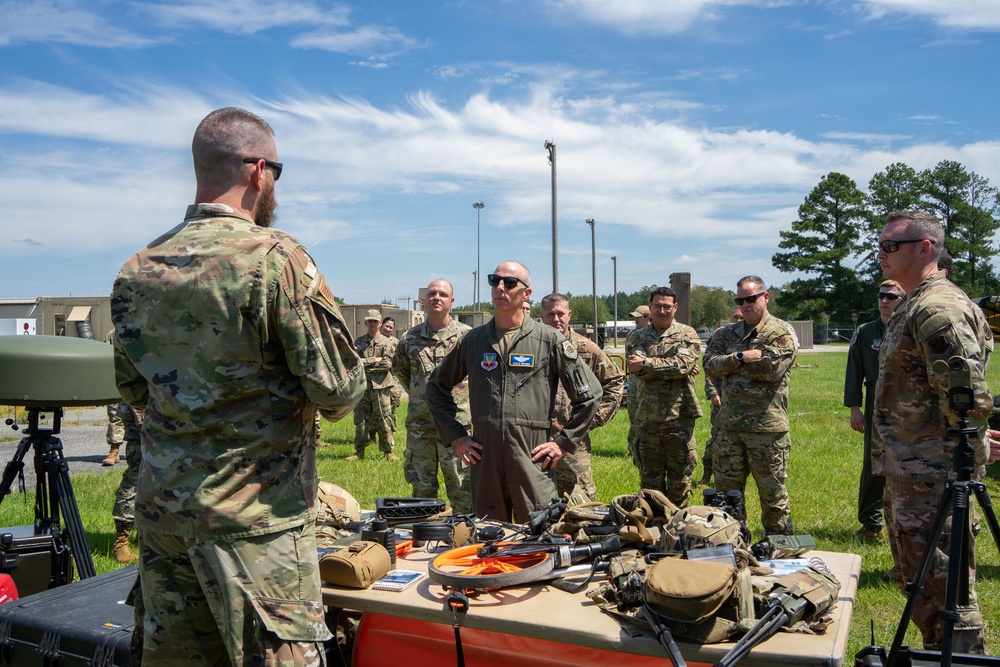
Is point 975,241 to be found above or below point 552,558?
above

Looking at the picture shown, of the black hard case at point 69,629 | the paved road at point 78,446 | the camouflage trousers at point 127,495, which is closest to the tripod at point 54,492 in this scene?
the black hard case at point 69,629

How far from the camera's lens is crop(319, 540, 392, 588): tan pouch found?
311 centimetres

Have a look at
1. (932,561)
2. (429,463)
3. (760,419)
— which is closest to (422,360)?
→ (429,463)

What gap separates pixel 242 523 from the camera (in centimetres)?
232

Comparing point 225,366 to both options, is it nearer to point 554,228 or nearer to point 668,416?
point 668,416

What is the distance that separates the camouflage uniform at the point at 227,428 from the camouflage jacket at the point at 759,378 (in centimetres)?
475

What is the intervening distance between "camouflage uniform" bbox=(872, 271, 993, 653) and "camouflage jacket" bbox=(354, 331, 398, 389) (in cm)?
852

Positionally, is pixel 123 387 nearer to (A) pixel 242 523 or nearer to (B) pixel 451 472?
(A) pixel 242 523

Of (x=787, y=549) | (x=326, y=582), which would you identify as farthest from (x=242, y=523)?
(x=787, y=549)

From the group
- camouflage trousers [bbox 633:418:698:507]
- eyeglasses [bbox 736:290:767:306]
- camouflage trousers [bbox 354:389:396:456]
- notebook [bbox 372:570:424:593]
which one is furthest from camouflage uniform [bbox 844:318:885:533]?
camouflage trousers [bbox 354:389:396:456]

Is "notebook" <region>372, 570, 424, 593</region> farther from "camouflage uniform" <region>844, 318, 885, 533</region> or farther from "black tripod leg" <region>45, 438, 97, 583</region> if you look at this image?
"camouflage uniform" <region>844, 318, 885, 533</region>

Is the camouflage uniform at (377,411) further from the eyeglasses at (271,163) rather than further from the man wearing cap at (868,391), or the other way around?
the eyeglasses at (271,163)

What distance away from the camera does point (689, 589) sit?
2.49 meters

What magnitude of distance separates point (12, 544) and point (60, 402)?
0.89 metres
